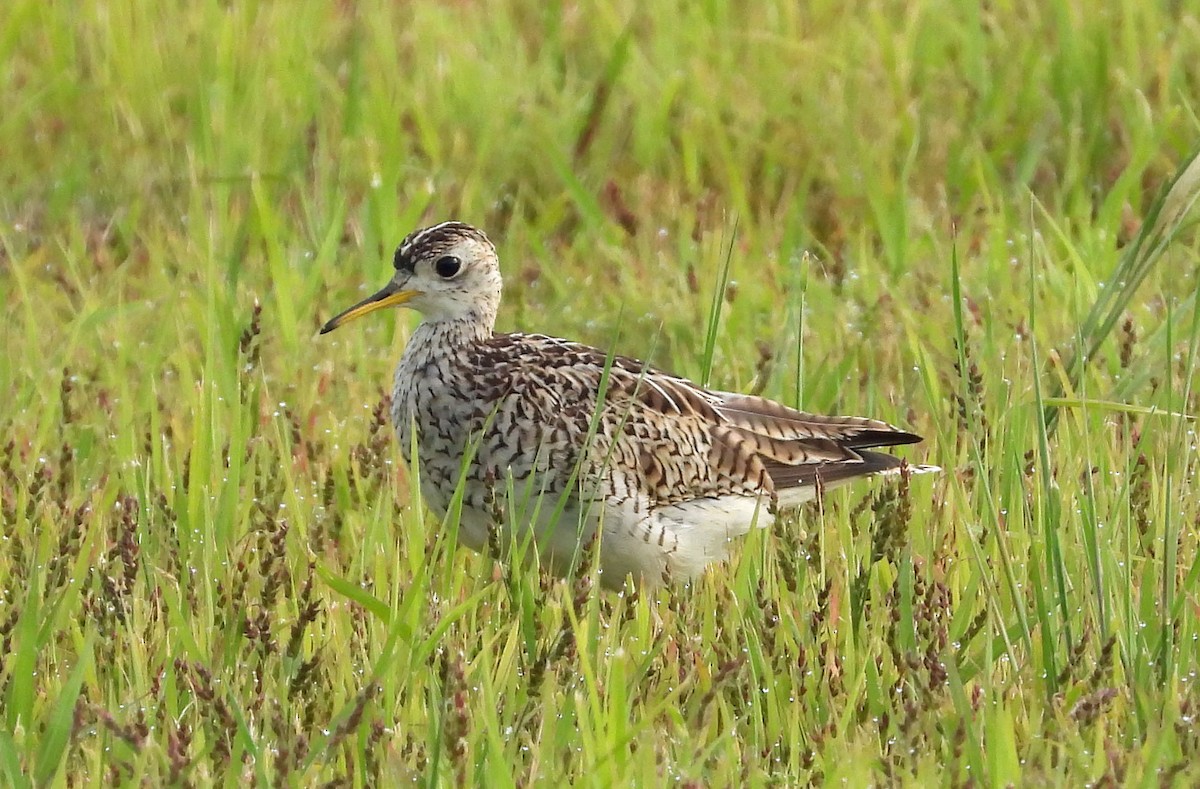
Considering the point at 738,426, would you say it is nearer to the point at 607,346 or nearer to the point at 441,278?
the point at 441,278

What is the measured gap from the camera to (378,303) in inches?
225

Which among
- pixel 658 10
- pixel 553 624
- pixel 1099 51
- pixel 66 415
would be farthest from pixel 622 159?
pixel 553 624

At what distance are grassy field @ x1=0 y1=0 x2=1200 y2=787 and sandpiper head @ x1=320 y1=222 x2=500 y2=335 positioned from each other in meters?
0.47

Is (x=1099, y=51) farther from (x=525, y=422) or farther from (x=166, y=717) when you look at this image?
(x=166, y=717)

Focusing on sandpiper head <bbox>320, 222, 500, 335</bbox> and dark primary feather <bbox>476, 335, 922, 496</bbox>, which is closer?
dark primary feather <bbox>476, 335, 922, 496</bbox>

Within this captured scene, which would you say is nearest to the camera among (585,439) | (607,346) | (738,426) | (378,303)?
(585,439)

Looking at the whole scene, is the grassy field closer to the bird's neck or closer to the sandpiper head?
the bird's neck

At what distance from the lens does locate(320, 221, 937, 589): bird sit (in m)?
5.10

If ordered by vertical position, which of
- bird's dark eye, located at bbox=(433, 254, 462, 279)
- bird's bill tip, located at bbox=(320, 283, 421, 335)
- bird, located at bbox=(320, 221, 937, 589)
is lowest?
bird, located at bbox=(320, 221, 937, 589)

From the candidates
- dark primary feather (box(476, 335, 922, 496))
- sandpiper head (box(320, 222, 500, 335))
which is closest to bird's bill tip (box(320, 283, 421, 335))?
sandpiper head (box(320, 222, 500, 335))

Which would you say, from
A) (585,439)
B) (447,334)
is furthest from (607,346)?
(585,439)

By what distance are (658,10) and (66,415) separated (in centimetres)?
385

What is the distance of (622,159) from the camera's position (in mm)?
8234

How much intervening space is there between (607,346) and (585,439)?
1.79 meters
